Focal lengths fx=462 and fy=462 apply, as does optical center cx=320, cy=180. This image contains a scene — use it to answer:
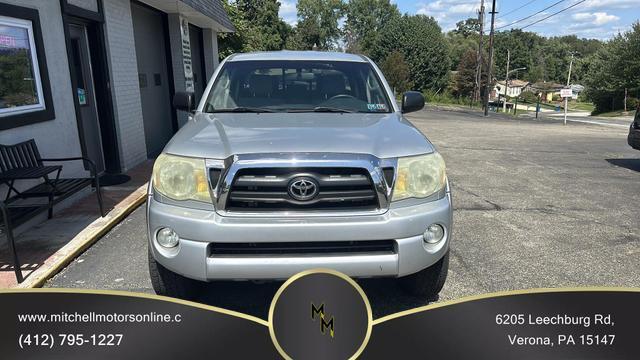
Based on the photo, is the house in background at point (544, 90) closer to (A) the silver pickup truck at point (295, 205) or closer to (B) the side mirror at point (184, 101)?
(B) the side mirror at point (184, 101)

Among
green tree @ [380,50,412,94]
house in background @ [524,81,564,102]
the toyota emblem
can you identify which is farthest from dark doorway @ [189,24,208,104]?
house in background @ [524,81,564,102]

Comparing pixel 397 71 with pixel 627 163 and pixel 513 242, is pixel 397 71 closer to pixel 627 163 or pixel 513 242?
pixel 627 163

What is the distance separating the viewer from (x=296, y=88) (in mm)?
4012

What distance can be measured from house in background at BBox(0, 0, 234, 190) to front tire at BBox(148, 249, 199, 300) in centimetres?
286

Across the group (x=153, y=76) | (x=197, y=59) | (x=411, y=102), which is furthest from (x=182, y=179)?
(x=197, y=59)

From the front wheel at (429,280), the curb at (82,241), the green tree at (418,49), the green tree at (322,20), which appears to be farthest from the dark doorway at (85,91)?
the green tree at (322,20)

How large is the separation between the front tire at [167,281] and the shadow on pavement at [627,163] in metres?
9.01

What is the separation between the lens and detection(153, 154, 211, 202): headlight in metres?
2.59

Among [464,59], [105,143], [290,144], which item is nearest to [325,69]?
[290,144]

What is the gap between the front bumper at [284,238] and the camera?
97.8 inches

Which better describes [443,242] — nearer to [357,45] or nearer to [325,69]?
[325,69]

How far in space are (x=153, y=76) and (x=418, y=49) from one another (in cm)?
5835

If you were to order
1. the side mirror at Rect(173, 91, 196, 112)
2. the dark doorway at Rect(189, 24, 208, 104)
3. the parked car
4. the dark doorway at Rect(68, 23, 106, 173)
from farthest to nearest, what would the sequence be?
the dark doorway at Rect(189, 24, 208, 104) < the parked car < the dark doorway at Rect(68, 23, 106, 173) < the side mirror at Rect(173, 91, 196, 112)

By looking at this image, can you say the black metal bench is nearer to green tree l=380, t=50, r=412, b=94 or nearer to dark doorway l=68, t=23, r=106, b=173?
dark doorway l=68, t=23, r=106, b=173
